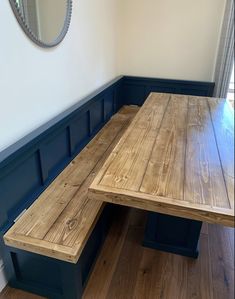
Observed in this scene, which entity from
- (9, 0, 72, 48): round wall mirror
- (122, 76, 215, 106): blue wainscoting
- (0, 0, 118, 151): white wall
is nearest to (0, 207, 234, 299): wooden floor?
(0, 0, 118, 151): white wall

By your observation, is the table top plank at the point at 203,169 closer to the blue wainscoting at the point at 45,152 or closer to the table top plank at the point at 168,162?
the table top plank at the point at 168,162

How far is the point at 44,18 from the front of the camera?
58.5 inches

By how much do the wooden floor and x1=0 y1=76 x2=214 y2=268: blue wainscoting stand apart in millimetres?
557

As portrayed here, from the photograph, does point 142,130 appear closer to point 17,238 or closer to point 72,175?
point 72,175

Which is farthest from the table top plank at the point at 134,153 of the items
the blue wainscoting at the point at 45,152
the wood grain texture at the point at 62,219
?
the blue wainscoting at the point at 45,152

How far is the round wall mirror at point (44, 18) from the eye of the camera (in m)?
1.29

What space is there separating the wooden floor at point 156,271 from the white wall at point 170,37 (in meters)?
2.06

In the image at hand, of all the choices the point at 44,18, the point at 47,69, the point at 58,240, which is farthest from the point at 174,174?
the point at 44,18

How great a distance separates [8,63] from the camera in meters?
1.25

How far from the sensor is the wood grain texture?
3.76 feet

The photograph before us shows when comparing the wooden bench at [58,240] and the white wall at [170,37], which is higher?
the white wall at [170,37]

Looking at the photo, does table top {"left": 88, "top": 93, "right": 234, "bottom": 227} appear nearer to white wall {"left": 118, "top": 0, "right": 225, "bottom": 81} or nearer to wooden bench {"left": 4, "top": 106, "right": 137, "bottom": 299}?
wooden bench {"left": 4, "top": 106, "right": 137, "bottom": 299}

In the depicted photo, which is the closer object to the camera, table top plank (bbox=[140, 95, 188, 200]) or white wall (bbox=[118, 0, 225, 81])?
table top plank (bbox=[140, 95, 188, 200])

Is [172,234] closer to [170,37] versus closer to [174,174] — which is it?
[174,174]
